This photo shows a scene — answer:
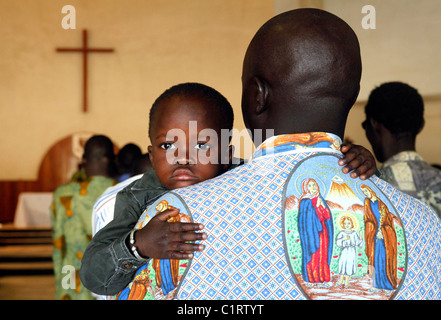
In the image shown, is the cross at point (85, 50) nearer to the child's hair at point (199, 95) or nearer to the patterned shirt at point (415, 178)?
the patterned shirt at point (415, 178)

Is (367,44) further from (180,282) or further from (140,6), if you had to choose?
(180,282)

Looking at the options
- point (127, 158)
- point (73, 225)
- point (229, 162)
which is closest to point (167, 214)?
point (229, 162)

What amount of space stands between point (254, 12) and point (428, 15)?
11.2 ft

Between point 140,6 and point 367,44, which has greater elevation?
point 140,6

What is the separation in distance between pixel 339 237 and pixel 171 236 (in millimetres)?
339

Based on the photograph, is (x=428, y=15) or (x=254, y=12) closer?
(x=428, y=15)

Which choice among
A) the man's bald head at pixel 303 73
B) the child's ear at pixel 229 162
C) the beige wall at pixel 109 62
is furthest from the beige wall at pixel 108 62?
the man's bald head at pixel 303 73

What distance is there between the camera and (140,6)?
9.59 meters

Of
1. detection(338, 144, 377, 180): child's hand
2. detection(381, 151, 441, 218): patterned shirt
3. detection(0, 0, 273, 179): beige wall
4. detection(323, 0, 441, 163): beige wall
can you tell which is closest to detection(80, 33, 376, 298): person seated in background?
detection(338, 144, 377, 180): child's hand

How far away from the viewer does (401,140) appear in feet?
9.95

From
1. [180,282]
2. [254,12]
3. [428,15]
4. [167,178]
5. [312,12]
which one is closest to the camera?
[180,282]

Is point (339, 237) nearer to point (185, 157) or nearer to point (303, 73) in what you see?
point (303, 73)

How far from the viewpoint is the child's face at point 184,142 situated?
1756 mm
